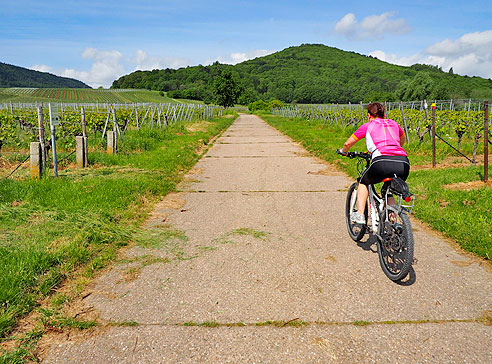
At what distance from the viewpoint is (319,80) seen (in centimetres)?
10331

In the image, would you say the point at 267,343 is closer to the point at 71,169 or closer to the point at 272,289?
the point at 272,289

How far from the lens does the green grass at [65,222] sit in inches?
137

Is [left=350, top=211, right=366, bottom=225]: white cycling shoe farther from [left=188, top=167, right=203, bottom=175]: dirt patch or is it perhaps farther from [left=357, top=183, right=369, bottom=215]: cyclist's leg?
[left=188, top=167, right=203, bottom=175]: dirt patch

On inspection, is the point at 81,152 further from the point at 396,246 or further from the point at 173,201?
the point at 396,246

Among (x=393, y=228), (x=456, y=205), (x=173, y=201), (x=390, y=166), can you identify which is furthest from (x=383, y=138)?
(x=173, y=201)

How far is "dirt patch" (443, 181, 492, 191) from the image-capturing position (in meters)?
7.32

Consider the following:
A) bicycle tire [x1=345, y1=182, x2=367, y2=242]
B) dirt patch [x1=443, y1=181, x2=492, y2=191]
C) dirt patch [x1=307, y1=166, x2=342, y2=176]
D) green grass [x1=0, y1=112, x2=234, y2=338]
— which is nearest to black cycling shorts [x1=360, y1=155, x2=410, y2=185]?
bicycle tire [x1=345, y1=182, x2=367, y2=242]

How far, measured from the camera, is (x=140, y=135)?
16.5m

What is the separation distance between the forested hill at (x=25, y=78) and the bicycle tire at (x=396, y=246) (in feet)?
572

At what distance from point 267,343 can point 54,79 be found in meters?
219

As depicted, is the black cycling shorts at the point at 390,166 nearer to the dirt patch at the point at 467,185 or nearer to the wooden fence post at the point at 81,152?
the dirt patch at the point at 467,185

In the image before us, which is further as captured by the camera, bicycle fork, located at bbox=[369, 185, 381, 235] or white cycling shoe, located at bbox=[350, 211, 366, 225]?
white cycling shoe, located at bbox=[350, 211, 366, 225]

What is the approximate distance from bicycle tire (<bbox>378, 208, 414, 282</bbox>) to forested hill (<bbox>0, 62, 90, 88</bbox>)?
174m

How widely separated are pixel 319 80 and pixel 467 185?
3957 inches
